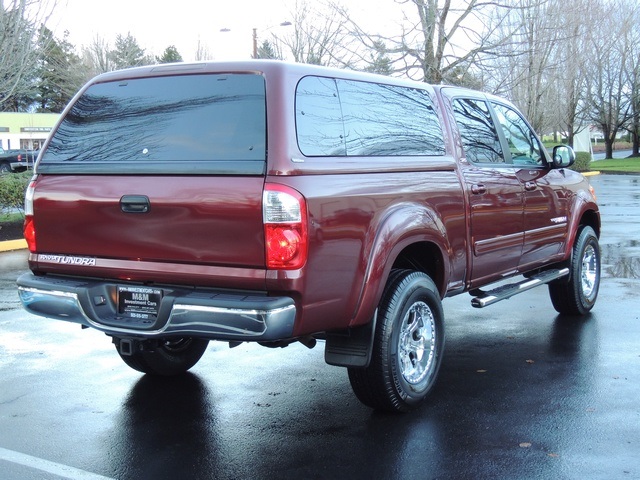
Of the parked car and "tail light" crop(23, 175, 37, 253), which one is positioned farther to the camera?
the parked car

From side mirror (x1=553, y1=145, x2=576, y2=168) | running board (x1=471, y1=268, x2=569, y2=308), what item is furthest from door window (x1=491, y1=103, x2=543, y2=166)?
running board (x1=471, y1=268, x2=569, y2=308)

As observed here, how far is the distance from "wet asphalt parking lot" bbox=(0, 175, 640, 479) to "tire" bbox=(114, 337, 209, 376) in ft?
0.31

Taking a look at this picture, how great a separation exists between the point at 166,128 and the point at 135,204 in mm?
478

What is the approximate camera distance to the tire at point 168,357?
5641 mm

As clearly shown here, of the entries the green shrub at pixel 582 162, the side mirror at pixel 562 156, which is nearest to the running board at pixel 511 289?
the side mirror at pixel 562 156

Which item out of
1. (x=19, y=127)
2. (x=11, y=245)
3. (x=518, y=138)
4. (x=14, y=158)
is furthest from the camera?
(x=19, y=127)

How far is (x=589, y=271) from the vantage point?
796 centimetres

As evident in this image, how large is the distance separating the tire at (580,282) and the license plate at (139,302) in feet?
14.7

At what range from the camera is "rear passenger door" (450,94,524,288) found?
5824 mm

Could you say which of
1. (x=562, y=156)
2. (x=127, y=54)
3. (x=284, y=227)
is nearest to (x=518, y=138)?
(x=562, y=156)

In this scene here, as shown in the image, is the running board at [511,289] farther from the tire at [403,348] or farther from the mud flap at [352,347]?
the mud flap at [352,347]

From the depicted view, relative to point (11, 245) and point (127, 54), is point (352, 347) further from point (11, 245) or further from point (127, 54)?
point (127, 54)

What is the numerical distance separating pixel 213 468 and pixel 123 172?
1700mm

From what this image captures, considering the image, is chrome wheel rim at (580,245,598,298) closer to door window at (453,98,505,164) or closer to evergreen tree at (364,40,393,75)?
door window at (453,98,505,164)
